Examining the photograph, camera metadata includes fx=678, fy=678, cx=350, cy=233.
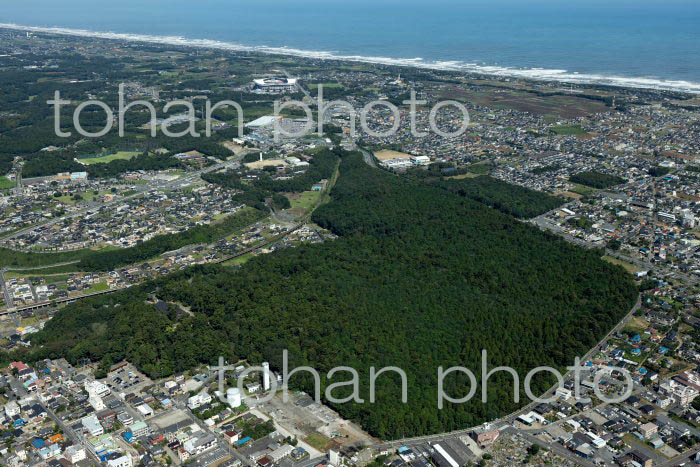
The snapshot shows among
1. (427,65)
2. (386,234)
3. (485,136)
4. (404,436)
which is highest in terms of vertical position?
(427,65)

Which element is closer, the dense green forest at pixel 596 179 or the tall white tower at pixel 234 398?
the tall white tower at pixel 234 398

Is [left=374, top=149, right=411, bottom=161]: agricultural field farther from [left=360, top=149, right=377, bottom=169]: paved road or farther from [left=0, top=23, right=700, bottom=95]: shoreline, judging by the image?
[left=0, top=23, right=700, bottom=95]: shoreline

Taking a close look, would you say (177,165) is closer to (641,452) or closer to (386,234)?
(386,234)

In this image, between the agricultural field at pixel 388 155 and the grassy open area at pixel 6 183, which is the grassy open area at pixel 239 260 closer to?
the agricultural field at pixel 388 155

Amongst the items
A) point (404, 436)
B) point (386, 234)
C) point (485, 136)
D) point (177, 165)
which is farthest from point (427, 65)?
point (404, 436)

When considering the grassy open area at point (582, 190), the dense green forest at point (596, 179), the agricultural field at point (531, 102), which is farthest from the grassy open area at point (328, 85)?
the grassy open area at point (582, 190)

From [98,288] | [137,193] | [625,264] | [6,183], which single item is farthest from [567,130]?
[6,183]
